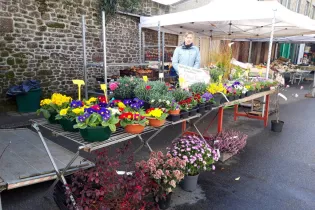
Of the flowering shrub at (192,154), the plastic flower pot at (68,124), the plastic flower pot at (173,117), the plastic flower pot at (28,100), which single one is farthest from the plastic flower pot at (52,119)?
the plastic flower pot at (28,100)

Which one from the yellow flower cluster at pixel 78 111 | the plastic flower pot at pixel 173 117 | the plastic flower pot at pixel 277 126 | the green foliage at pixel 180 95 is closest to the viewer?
the yellow flower cluster at pixel 78 111

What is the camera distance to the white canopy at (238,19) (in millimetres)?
5297

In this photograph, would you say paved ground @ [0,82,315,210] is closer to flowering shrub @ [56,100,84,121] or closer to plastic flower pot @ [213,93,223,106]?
plastic flower pot @ [213,93,223,106]

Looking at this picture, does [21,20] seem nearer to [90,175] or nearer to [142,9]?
[142,9]

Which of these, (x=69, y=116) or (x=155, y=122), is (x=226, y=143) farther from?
(x=69, y=116)

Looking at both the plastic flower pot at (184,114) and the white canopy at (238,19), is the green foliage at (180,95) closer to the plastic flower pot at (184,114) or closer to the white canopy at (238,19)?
the plastic flower pot at (184,114)

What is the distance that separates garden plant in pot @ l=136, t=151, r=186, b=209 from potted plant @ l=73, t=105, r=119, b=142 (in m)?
0.51

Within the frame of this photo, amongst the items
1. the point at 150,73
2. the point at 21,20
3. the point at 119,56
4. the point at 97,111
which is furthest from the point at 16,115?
the point at 97,111

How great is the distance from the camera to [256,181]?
128 inches

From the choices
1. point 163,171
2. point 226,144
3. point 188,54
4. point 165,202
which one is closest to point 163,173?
point 163,171

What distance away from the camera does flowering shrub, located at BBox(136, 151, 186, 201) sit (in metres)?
2.37

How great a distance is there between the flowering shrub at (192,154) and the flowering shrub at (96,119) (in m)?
1.00

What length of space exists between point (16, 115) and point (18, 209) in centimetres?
409

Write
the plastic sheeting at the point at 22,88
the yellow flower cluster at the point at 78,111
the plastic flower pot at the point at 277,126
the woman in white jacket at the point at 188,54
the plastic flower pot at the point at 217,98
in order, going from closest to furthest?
the yellow flower cluster at the point at 78,111 → the plastic flower pot at the point at 217,98 → the woman in white jacket at the point at 188,54 → the plastic flower pot at the point at 277,126 → the plastic sheeting at the point at 22,88
